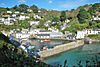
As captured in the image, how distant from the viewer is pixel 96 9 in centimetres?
3838

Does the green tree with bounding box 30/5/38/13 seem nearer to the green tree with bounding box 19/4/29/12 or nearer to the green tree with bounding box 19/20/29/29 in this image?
the green tree with bounding box 19/4/29/12

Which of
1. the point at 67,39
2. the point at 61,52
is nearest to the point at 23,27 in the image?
the point at 67,39

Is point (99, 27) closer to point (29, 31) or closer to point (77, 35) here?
point (77, 35)

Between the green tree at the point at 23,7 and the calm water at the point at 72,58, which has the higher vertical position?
the green tree at the point at 23,7

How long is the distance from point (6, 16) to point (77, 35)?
45.7 ft

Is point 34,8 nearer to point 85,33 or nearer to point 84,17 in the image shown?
point 84,17

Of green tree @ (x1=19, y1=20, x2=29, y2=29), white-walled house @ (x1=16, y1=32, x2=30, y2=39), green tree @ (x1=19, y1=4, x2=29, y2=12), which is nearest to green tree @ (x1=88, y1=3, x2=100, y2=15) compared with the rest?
green tree @ (x1=19, y1=20, x2=29, y2=29)

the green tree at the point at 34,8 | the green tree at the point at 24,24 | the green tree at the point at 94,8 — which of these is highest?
the green tree at the point at 34,8

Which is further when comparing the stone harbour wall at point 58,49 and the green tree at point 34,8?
the green tree at point 34,8

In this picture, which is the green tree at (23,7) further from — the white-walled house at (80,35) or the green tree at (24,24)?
the white-walled house at (80,35)

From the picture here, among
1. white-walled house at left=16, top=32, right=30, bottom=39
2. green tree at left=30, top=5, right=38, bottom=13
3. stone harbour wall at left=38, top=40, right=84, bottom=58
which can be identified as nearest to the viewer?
stone harbour wall at left=38, top=40, right=84, bottom=58

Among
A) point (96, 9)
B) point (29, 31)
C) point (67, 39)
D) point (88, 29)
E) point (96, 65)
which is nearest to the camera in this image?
point (96, 65)

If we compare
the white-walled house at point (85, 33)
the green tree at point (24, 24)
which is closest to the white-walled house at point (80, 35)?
the white-walled house at point (85, 33)

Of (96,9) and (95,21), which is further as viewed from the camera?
(96,9)
